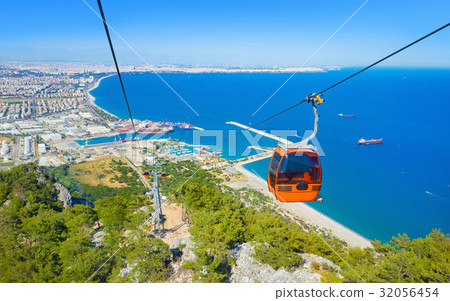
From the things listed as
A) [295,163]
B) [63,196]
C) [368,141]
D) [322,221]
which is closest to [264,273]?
[295,163]

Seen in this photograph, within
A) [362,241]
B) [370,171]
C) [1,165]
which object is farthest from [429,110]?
[1,165]

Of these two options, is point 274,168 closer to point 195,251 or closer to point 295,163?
point 295,163

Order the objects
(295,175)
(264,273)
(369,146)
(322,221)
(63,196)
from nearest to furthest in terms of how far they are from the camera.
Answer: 1. (295,175)
2. (264,273)
3. (63,196)
4. (322,221)
5. (369,146)

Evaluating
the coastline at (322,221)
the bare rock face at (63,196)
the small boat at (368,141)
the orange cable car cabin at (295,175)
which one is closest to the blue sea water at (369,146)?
the small boat at (368,141)

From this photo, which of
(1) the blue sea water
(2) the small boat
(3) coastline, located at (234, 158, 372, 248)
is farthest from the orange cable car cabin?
(2) the small boat

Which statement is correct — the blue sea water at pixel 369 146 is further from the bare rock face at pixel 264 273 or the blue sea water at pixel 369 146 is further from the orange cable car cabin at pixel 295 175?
the orange cable car cabin at pixel 295 175

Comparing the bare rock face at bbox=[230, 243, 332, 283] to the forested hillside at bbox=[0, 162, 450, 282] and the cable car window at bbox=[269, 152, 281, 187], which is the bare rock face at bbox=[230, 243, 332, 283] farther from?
the cable car window at bbox=[269, 152, 281, 187]
